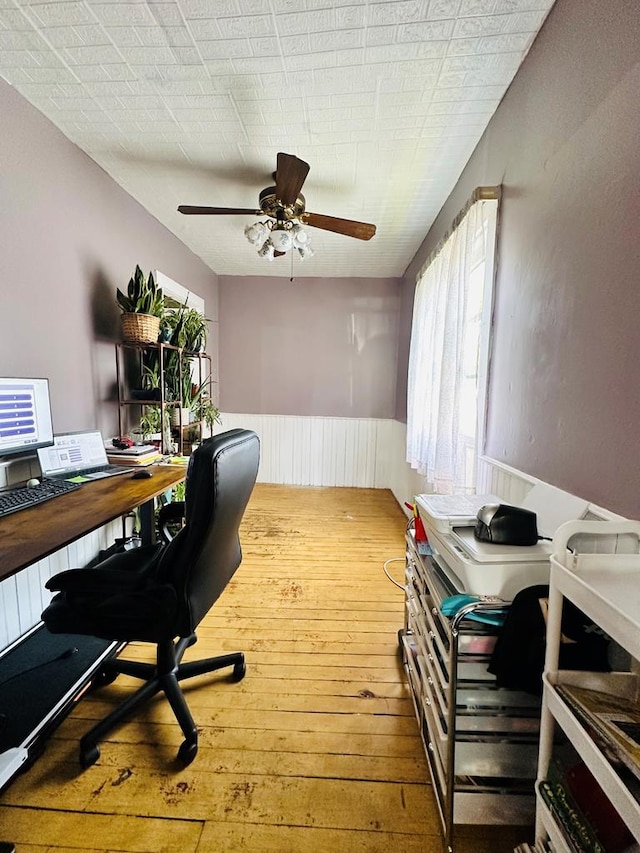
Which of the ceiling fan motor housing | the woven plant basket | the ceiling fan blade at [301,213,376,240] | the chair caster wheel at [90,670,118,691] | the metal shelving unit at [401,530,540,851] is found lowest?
the chair caster wheel at [90,670,118,691]

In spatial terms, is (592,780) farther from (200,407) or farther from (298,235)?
(200,407)

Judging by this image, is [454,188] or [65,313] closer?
[65,313]

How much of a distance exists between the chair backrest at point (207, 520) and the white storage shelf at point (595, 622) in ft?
2.80

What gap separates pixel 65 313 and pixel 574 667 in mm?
2548

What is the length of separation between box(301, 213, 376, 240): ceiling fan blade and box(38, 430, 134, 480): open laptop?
1.75 metres

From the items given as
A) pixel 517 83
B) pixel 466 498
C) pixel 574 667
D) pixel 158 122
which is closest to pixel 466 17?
pixel 517 83

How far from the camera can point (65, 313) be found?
1.91 meters

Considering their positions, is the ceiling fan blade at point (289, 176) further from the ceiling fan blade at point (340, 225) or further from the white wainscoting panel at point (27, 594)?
the white wainscoting panel at point (27, 594)

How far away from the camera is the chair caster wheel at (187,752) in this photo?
113 cm

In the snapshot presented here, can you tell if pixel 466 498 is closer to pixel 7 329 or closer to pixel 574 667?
pixel 574 667

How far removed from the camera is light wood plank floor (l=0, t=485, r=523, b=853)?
3.15ft

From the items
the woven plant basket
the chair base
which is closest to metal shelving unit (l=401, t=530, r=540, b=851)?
the chair base

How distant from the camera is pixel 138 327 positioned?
7.18 ft

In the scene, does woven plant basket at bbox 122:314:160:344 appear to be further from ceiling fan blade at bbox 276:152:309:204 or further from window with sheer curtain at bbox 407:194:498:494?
window with sheer curtain at bbox 407:194:498:494
